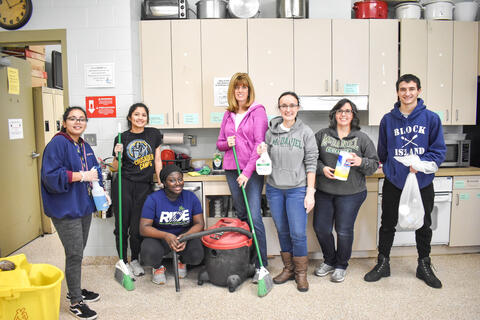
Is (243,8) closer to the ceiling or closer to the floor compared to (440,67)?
closer to the ceiling

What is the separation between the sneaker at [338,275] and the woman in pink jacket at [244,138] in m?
0.55

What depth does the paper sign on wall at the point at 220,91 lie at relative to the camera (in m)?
3.33

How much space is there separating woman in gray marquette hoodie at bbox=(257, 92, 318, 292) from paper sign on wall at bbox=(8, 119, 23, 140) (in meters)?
2.52

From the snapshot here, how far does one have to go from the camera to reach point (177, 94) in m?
3.33

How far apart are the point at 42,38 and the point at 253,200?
2.31m

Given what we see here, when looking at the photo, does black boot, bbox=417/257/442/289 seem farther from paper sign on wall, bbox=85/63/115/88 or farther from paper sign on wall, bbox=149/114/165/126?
paper sign on wall, bbox=85/63/115/88

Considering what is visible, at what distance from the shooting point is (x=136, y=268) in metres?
2.97

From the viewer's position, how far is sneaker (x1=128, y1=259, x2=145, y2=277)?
2951mm

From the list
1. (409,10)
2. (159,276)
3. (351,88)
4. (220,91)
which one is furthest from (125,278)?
(409,10)

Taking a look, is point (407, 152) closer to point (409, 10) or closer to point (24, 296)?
point (409, 10)

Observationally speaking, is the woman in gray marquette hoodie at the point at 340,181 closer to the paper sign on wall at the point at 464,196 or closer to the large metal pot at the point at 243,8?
the paper sign on wall at the point at 464,196

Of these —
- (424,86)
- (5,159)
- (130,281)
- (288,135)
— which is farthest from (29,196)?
(424,86)

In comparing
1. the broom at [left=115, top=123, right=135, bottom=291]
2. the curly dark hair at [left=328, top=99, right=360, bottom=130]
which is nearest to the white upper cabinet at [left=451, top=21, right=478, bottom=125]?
the curly dark hair at [left=328, top=99, right=360, bottom=130]

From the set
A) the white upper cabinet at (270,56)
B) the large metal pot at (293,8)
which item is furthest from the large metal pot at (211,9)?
the large metal pot at (293,8)
